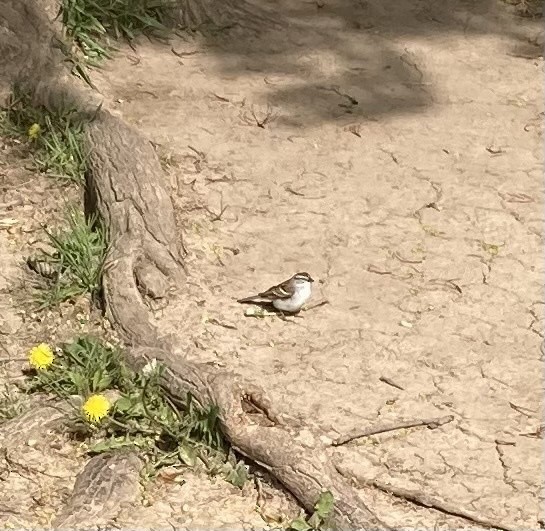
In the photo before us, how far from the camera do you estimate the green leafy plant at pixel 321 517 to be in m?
3.92

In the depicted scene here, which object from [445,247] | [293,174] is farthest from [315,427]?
[293,174]

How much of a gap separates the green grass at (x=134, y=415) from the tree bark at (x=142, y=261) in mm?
62

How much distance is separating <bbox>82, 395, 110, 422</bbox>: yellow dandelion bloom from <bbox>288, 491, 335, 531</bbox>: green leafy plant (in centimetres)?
80

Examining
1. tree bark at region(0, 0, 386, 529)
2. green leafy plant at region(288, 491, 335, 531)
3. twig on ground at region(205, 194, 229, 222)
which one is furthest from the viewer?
twig on ground at region(205, 194, 229, 222)

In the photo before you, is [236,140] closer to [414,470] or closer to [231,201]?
[231,201]

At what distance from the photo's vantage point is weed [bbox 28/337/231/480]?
4.21m

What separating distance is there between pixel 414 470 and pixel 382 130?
258 centimetres

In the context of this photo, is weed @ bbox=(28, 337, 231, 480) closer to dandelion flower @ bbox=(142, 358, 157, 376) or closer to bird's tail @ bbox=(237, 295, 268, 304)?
dandelion flower @ bbox=(142, 358, 157, 376)

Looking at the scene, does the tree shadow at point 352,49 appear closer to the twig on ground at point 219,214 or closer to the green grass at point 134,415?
the twig on ground at point 219,214

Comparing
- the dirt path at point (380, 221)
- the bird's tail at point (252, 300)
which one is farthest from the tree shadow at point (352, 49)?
the bird's tail at point (252, 300)

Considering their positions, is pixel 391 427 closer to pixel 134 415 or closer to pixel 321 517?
pixel 321 517

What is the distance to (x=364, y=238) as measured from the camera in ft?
18.0

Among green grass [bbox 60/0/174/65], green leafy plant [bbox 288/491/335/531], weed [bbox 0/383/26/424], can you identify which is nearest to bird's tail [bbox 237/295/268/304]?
weed [bbox 0/383/26/424]

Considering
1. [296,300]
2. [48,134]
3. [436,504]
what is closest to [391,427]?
[436,504]
